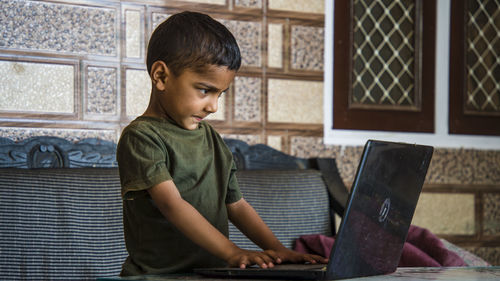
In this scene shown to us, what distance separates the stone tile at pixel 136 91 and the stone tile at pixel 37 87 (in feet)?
0.53

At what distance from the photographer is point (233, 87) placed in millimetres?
2088

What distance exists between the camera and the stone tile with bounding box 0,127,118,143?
179cm

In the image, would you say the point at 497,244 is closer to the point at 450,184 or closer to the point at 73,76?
the point at 450,184

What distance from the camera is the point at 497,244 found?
2.45 meters

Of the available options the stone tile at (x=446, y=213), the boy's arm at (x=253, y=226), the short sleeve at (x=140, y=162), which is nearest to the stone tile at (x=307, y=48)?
the stone tile at (x=446, y=213)

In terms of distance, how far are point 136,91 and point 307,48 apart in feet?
2.00

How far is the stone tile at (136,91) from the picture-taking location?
1.95 m

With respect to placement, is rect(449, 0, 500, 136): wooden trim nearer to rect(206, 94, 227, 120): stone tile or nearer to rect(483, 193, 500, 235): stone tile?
rect(483, 193, 500, 235): stone tile

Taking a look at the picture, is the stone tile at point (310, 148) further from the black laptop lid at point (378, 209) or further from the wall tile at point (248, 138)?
the black laptop lid at point (378, 209)

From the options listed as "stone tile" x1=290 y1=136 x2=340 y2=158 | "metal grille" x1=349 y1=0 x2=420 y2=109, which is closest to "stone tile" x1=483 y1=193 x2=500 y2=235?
"metal grille" x1=349 y1=0 x2=420 y2=109

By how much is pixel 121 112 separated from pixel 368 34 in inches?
36.1

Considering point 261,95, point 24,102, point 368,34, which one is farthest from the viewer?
point 368,34

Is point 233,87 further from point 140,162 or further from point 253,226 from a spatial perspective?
point 140,162

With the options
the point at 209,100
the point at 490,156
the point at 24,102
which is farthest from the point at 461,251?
the point at 24,102
